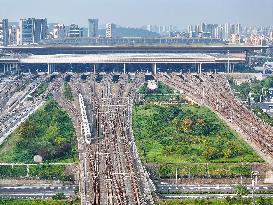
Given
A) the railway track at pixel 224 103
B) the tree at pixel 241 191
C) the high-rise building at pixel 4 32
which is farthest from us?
the high-rise building at pixel 4 32

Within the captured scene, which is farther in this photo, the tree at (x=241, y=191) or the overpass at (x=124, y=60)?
the overpass at (x=124, y=60)

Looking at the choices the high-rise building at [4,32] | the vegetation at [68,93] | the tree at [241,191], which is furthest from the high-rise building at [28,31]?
the tree at [241,191]

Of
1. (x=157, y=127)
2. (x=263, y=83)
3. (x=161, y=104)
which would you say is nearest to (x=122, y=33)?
(x=263, y=83)

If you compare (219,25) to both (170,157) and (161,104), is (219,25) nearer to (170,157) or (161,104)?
(161,104)

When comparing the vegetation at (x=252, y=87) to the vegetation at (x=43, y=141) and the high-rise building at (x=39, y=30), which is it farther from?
the high-rise building at (x=39, y=30)

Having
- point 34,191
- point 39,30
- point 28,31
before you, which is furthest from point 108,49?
point 34,191

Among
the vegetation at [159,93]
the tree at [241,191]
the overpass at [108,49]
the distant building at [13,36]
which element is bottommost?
the tree at [241,191]
